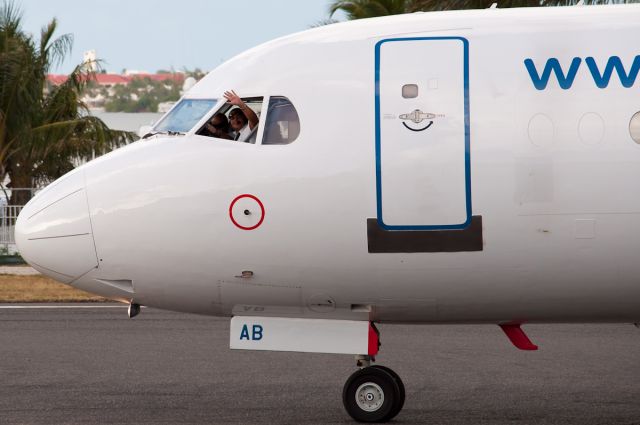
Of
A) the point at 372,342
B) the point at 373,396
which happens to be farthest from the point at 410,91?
the point at 373,396

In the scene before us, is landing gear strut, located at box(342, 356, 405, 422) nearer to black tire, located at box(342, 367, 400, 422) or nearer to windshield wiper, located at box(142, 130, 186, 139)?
black tire, located at box(342, 367, 400, 422)

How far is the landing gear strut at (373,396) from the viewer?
391 inches

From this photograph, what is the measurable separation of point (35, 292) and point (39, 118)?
1112 centimetres

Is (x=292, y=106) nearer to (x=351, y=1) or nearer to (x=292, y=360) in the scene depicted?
(x=292, y=360)

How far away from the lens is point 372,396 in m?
9.96

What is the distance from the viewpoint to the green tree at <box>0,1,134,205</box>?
29.5m

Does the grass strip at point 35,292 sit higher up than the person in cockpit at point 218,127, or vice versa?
the person in cockpit at point 218,127

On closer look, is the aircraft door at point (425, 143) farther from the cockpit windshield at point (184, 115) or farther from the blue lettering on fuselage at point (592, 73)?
the cockpit windshield at point (184, 115)

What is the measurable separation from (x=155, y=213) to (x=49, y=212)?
2.81ft

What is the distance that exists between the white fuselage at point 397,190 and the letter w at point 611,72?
45mm

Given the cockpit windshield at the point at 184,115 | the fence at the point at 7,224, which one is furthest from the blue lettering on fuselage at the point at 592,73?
the fence at the point at 7,224

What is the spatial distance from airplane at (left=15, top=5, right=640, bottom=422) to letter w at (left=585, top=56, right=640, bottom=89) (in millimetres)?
15

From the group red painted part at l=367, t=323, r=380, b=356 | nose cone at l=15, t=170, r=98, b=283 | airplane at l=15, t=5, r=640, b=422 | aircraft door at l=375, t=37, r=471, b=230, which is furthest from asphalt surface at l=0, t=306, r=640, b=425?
aircraft door at l=375, t=37, r=471, b=230

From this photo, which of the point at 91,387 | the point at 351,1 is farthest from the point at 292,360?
the point at 351,1
